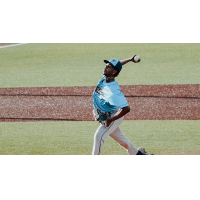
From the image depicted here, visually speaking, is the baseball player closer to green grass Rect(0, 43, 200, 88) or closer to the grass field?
the grass field

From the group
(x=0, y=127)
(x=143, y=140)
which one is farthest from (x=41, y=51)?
(x=143, y=140)

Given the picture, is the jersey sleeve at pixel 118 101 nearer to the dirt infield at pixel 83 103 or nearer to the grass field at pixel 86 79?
the grass field at pixel 86 79

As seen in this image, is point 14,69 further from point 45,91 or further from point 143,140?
point 143,140

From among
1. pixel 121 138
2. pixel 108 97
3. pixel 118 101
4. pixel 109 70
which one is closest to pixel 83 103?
pixel 121 138

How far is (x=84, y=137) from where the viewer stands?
8836 millimetres

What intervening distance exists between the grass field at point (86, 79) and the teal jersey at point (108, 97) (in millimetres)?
1820

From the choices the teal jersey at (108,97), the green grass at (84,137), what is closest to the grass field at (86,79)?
the green grass at (84,137)

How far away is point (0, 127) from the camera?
987cm

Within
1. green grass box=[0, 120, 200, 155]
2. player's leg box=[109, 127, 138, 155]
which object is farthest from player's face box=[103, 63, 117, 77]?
green grass box=[0, 120, 200, 155]

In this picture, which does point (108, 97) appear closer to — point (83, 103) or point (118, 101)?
point (118, 101)

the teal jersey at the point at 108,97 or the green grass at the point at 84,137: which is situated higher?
the teal jersey at the point at 108,97

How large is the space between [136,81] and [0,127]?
7490 millimetres

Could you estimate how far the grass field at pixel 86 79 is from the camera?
816cm

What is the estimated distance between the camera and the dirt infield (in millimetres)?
10859
